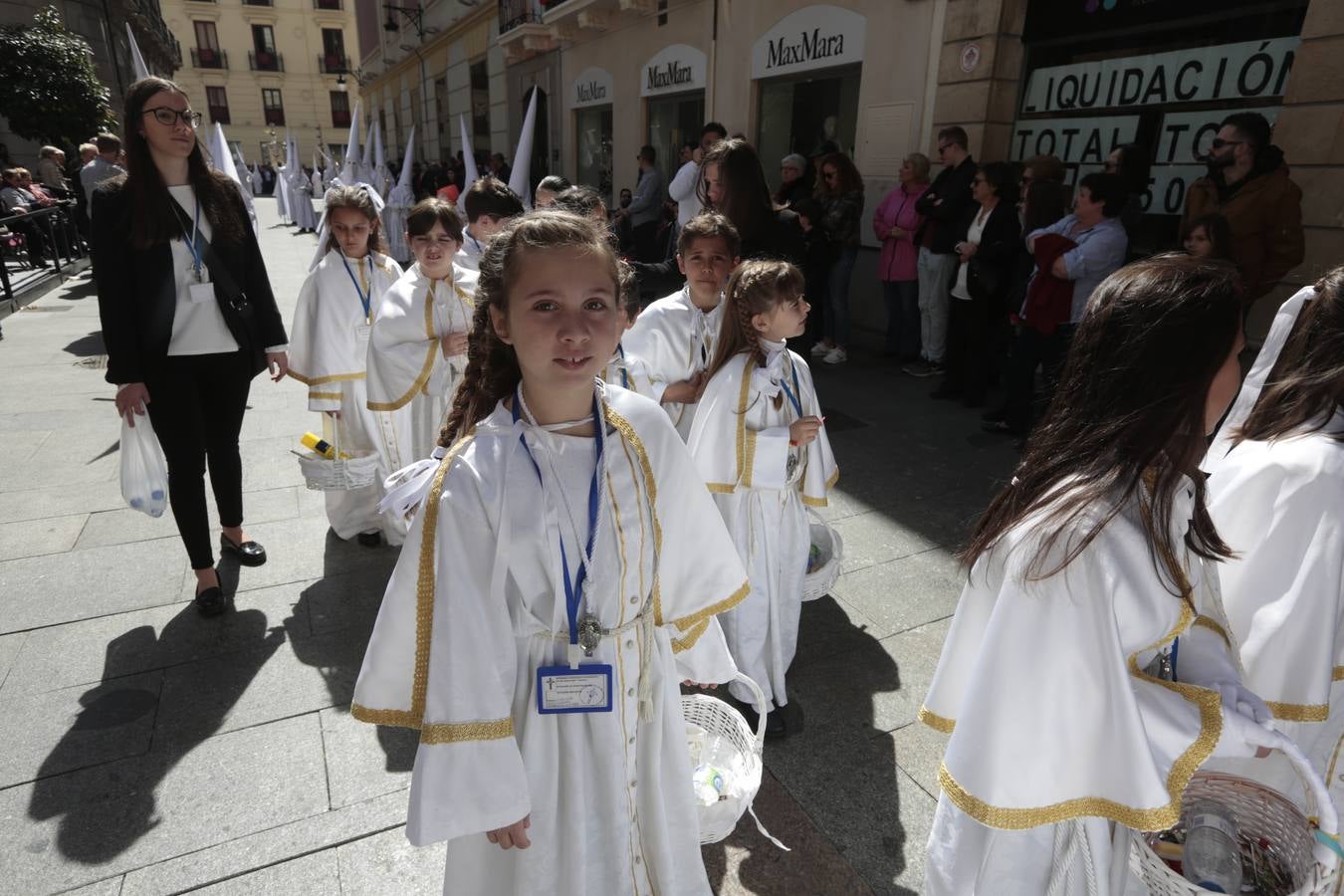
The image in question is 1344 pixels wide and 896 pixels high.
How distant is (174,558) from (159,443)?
0.80m

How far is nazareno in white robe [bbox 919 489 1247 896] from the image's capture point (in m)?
1.36

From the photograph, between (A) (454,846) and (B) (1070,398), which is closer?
(B) (1070,398)

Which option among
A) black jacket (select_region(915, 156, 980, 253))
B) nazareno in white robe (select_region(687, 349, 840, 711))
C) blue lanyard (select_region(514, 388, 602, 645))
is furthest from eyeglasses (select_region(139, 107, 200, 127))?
black jacket (select_region(915, 156, 980, 253))

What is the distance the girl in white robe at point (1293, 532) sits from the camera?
168 cm

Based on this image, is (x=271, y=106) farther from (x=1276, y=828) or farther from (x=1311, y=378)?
(x=1276, y=828)

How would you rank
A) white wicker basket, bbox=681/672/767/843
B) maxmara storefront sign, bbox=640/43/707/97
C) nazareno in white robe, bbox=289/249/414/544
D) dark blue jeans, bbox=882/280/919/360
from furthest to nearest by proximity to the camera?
1. maxmara storefront sign, bbox=640/43/707/97
2. dark blue jeans, bbox=882/280/919/360
3. nazareno in white robe, bbox=289/249/414/544
4. white wicker basket, bbox=681/672/767/843

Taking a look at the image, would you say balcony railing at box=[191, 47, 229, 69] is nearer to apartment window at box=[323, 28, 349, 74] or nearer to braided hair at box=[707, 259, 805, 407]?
apartment window at box=[323, 28, 349, 74]

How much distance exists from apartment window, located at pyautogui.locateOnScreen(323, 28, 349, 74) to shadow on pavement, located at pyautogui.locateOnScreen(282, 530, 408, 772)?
5449 cm

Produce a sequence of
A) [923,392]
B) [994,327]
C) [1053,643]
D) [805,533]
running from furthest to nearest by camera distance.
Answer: [923,392] → [994,327] → [805,533] → [1053,643]

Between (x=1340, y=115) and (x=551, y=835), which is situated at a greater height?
(x=1340, y=115)

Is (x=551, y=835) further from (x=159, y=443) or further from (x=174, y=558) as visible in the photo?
(x=174, y=558)

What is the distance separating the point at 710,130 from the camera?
7.70 meters

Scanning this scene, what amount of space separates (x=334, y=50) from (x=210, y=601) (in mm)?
56665

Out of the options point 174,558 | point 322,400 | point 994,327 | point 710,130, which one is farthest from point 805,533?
point 710,130
